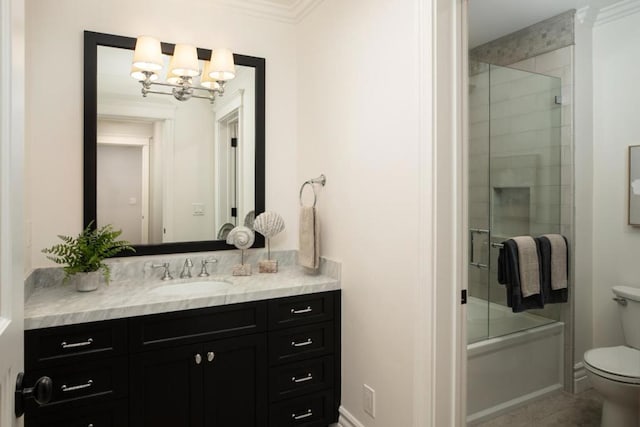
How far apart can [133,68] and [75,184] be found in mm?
702

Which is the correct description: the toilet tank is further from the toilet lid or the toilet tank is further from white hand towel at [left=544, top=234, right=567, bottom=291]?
white hand towel at [left=544, top=234, right=567, bottom=291]

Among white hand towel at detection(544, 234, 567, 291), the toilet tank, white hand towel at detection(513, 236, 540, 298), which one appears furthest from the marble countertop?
the toilet tank

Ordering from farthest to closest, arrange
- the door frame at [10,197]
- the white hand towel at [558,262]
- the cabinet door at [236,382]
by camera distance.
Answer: the white hand towel at [558,262], the cabinet door at [236,382], the door frame at [10,197]

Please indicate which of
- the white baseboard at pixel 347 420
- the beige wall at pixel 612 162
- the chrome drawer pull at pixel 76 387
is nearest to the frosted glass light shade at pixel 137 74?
the chrome drawer pull at pixel 76 387

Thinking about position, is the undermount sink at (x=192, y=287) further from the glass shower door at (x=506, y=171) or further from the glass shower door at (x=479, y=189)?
the glass shower door at (x=479, y=189)

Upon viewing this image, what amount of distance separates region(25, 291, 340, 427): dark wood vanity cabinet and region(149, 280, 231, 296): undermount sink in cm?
30

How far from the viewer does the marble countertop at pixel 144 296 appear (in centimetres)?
162

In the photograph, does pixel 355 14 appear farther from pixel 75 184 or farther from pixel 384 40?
pixel 75 184

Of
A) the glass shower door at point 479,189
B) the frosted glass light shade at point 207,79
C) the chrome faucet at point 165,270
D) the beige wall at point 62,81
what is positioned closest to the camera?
the beige wall at point 62,81

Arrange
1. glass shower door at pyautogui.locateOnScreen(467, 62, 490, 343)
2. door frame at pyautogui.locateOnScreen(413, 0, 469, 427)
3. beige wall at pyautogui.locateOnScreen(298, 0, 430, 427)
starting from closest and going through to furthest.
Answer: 1. door frame at pyautogui.locateOnScreen(413, 0, 469, 427)
2. beige wall at pyautogui.locateOnScreen(298, 0, 430, 427)
3. glass shower door at pyautogui.locateOnScreen(467, 62, 490, 343)

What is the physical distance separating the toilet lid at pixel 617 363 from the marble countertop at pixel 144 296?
1.49 metres

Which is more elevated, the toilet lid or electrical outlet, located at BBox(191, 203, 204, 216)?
electrical outlet, located at BBox(191, 203, 204, 216)

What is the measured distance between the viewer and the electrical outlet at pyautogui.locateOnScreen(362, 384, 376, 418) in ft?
6.21

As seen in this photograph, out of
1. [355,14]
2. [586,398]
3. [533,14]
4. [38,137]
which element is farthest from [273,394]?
[533,14]
